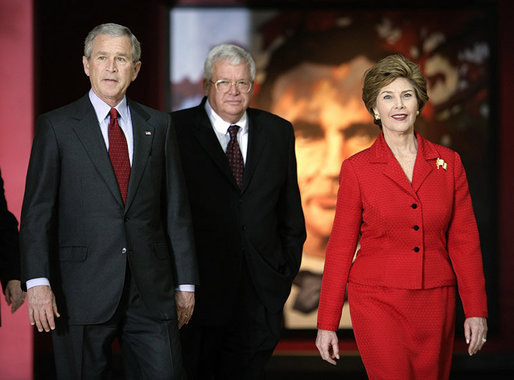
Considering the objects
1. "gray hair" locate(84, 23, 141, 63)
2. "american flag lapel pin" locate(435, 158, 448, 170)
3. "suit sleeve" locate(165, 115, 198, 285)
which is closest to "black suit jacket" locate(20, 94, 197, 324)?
"suit sleeve" locate(165, 115, 198, 285)

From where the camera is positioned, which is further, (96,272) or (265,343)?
(265,343)

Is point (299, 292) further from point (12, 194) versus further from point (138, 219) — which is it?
point (138, 219)

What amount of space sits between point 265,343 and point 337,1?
2.96 meters

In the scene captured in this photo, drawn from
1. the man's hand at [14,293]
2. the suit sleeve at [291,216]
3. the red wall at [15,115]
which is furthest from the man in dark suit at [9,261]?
the red wall at [15,115]

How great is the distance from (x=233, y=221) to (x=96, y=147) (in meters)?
0.95

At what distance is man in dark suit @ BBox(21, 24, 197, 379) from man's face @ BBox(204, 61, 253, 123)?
2.19ft

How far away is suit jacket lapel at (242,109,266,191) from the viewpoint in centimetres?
387

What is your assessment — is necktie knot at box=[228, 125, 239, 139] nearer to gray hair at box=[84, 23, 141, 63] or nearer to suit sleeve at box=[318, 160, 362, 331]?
gray hair at box=[84, 23, 141, 63]

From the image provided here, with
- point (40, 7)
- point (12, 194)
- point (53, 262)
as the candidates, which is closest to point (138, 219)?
point (53, 262)

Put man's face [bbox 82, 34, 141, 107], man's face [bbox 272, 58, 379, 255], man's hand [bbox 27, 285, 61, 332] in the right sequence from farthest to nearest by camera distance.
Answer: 1. man's face [bbox 272, 58, 379, 255]
2. man's face [bbox 82, 34, 141, 107]
3. man's hand [bbox 27, 285, 61, 332]

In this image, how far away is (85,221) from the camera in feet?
10.1

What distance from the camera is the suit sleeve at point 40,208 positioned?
2963mm

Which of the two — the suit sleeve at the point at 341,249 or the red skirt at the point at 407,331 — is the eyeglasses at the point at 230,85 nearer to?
the suit sleeve at the point at 341,249

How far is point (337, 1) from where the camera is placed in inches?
237
